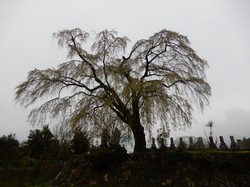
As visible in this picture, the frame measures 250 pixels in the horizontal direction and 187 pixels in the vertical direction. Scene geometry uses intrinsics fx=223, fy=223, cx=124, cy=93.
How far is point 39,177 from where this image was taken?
12.7 metres

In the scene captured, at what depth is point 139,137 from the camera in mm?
11180

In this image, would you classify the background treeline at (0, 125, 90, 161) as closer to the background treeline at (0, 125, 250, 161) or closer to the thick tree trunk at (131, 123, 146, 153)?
the background treeline at (0, 125, 250, 161)

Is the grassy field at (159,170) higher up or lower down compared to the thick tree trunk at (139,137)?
lower down

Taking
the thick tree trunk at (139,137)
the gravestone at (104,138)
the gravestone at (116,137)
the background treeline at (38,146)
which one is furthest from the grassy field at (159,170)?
the background treeline at (38,146)

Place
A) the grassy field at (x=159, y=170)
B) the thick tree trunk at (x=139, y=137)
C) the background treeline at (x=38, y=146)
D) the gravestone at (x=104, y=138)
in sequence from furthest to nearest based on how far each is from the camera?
the background treeline at (x=38, y=146) → the thick tree trunk at (x=139, y=137) → the gravestone at (x=104, y=138) → the grassy field at (x=159, y=170)

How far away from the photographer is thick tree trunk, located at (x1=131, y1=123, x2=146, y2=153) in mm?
11073

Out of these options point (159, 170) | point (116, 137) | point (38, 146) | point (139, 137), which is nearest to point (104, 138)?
point (116, 137)

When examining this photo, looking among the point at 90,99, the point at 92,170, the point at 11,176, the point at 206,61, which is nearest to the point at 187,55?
the point at 206,61

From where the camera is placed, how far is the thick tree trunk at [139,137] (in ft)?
36.3

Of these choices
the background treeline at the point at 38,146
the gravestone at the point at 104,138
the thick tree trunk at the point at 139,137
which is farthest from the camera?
the background treeline at the point at 38,146

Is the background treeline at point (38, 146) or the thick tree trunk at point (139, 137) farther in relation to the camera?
the background treeline at point (38, 146)

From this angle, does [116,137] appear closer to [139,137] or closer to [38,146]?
[139,137]

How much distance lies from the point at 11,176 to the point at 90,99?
6403 mm

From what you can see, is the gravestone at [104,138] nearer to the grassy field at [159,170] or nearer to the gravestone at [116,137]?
the gravestone at [116,137]
